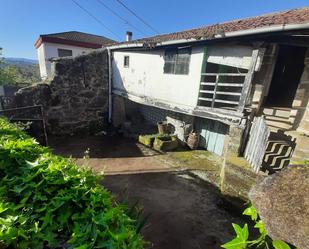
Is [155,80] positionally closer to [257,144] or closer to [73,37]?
[257,144]

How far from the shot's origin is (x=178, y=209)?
580cm

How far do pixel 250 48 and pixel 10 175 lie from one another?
22.6 ft

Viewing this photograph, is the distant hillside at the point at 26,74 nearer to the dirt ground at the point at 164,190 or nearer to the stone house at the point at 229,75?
the dirt ground at the point at 164,190

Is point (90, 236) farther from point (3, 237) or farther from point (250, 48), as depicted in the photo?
point (250, 48)

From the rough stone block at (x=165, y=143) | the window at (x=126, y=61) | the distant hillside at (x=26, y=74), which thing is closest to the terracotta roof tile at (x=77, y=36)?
the distant hillside at (x=26, y=74)

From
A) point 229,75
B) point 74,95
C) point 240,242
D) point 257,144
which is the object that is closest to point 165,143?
point 229,75

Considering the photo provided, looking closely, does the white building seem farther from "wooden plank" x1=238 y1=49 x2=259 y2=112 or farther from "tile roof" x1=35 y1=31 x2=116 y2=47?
"wooden plank" x1=238 y1=49 x2=259 y2=112

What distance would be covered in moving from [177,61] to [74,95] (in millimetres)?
6669

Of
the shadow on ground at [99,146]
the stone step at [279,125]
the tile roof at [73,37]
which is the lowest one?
the shadow on ground at [99,146]

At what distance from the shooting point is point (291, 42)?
5559mm

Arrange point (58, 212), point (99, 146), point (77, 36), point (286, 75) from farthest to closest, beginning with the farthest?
point (77, 36) < point (99, 146) < point (286, 75) < point (58, 212)

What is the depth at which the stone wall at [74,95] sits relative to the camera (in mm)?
10883

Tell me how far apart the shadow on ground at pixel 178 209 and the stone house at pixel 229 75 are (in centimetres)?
205

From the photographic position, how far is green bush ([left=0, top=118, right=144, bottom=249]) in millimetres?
1633
